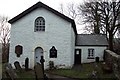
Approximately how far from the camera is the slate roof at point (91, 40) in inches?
1383

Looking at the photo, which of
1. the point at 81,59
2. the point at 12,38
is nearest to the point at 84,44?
the point at 81,59

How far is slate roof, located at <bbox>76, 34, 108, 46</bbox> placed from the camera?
35125 millimetres

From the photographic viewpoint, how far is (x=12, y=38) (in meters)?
25.4

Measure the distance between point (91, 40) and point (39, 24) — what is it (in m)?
13.4

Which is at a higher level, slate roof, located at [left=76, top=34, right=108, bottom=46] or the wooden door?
slate roof, located at [left=76, top=34, right=108, bottom=46]

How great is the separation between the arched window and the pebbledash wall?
363 mm

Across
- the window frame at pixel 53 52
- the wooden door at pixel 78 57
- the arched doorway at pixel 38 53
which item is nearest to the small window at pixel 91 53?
the wooden door at pixel 78 57

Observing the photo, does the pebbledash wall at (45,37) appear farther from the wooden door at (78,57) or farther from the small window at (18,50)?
the wooden door at (78,57)

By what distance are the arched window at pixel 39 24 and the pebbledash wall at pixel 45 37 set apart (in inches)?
14.3

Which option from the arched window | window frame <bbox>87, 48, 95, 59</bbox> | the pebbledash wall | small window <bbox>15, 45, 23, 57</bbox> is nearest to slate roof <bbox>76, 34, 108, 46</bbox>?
window frame <bbox>87, 48, 95, 59</bbox>

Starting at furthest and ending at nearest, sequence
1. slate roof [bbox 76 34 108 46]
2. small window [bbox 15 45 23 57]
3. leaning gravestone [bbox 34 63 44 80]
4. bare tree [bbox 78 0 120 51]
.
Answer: bare tree [bbox 78 0 120 51]
slate roof [bbox 76 34 108 46]
small window [bbox 15 45 23 57]
leaning gravestone [bbox 34 63 44 80]

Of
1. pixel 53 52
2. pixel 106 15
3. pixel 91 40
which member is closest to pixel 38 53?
pixel 53 52

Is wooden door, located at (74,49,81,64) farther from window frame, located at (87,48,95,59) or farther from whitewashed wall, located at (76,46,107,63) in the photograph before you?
window frame, located at (87,48,95,59)

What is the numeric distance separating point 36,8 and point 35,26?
82.7 inches
